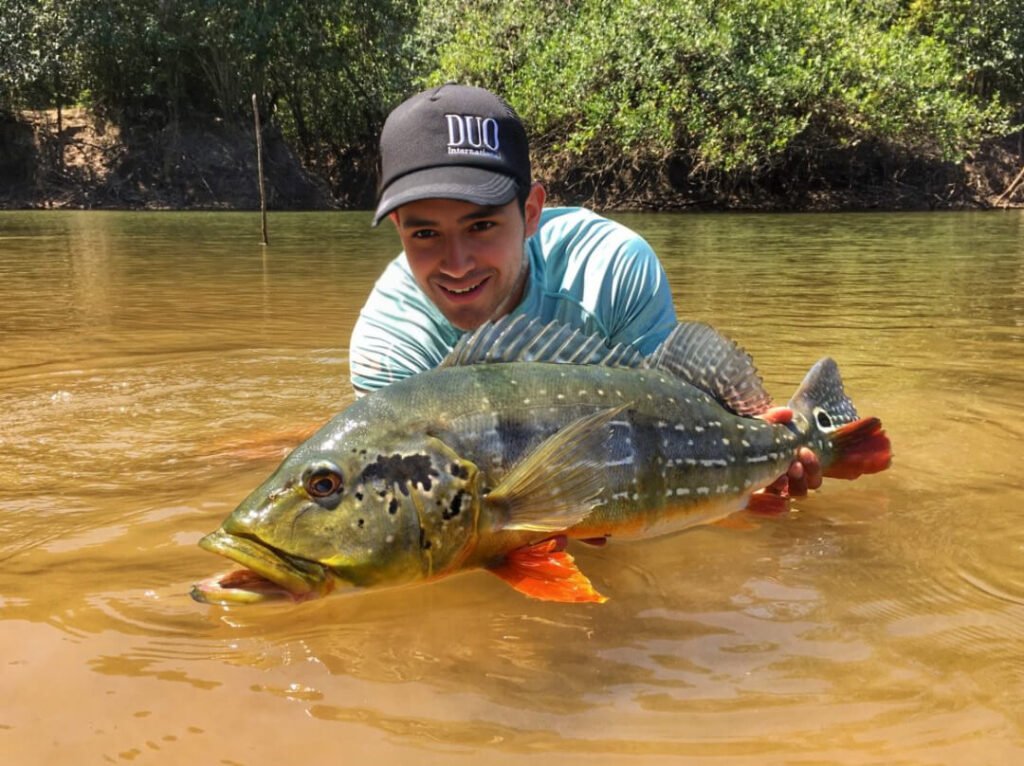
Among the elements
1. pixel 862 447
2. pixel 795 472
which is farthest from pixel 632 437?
pixel 862 447

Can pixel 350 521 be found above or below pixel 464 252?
below

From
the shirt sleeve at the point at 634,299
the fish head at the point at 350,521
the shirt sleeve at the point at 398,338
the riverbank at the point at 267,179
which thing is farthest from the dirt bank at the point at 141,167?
the fish head at the point at 350,521

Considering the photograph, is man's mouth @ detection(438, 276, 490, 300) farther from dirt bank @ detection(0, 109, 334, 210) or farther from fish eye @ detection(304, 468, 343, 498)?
dirt bank @ detection(0, 109, 334, 210)

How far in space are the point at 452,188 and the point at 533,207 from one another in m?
0.62

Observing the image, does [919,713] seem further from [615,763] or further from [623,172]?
[623,172]

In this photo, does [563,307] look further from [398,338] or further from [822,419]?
[822,419]

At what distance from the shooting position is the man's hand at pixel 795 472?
11.0 feet

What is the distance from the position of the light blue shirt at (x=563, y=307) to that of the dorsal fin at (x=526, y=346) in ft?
2.20

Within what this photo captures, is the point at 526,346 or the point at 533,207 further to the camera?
the point at 533,207

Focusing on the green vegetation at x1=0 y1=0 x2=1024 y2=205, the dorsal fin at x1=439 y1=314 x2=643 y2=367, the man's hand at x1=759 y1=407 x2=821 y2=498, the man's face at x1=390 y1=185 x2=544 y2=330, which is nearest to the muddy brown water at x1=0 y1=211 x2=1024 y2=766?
the man's hand at x1=759 y1=407 x2=821 y2=498

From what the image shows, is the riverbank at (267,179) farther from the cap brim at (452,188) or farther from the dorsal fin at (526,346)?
the dorsal fin at (526,346)

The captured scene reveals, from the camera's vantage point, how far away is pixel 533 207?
11.8 feet

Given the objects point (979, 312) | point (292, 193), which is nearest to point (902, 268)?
point (979, 312)

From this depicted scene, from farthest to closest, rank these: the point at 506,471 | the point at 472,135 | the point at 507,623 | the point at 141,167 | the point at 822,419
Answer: the point at 141,167, the point at 822,419, the point at 472,135, the point at 507,623, the point at 506,471
